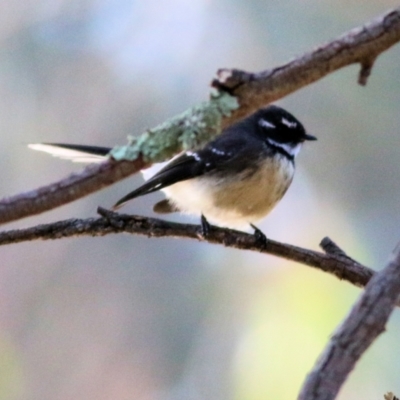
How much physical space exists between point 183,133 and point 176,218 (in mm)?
1079

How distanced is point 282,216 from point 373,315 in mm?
1136

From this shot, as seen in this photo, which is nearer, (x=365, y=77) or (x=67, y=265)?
(x=365, y=77)

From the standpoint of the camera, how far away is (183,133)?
645mm

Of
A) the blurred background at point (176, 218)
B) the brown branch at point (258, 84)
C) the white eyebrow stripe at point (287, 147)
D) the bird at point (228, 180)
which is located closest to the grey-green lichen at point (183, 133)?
the brown branch at point (258, 84)

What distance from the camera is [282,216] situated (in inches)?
66.7

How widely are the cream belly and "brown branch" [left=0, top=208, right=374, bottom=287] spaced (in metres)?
0.28

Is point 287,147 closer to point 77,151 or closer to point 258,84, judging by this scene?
point 77,151

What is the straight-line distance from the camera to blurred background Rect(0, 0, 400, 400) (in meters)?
1.52

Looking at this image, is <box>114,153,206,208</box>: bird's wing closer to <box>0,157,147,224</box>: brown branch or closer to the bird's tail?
the bird's tail

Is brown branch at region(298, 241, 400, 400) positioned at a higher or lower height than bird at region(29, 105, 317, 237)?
lower

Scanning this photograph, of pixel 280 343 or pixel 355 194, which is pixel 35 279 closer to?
pixel 280 343

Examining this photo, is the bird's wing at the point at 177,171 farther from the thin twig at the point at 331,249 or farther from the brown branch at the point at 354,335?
the brown branch at the point at 354,335

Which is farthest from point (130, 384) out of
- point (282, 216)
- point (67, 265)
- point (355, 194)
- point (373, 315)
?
point (373, 315)

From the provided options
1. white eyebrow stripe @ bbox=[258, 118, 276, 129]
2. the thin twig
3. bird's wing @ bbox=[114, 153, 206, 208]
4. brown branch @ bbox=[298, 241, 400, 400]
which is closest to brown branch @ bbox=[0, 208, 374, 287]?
the thin twig
